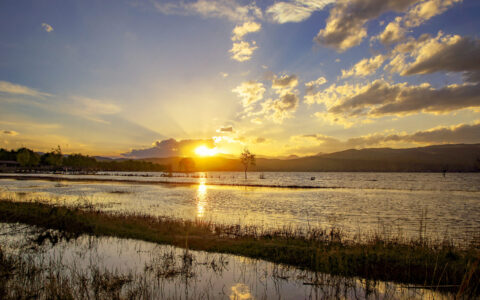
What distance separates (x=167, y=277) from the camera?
12.1 metres

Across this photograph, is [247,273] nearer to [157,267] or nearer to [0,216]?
[157,267]

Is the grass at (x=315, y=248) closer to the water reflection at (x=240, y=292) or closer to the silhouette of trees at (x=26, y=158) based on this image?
the water reflection at (x=240, y=292)

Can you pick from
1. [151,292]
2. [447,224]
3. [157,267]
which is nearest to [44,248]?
[157,267]

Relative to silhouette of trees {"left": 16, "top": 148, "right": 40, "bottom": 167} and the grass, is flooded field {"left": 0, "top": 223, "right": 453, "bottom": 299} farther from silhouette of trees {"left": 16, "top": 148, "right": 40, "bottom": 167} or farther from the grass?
silhouette of trees {"left": 16, "top": 148, "right": 40, "bottom": 167}

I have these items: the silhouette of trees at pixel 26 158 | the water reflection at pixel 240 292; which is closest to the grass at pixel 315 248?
the water reflection at pixel 240 292

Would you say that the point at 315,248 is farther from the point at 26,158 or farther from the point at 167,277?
the point at 26,158

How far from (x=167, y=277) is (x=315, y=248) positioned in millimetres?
8840

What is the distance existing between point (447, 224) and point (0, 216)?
45.3m

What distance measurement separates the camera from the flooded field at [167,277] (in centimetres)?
1052

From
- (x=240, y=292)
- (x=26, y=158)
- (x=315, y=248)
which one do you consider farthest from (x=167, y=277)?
(x=26, y=158)

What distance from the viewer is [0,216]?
25.2 metres

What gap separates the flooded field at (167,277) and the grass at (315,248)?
3.42 ft

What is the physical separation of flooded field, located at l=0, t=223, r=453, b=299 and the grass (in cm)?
104

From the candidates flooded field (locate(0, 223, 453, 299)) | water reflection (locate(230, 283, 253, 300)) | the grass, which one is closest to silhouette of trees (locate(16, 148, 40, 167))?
the grass
